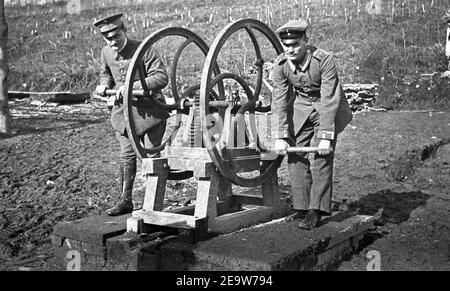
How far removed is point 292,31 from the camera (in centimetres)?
422

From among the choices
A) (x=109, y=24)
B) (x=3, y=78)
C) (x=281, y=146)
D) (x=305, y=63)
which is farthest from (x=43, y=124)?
(x=305, y=63)

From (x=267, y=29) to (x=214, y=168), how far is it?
4.70ft

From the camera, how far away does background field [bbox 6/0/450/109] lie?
1276 cm

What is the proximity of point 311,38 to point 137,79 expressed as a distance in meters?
11.9

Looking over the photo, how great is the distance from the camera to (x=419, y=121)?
32.2ft

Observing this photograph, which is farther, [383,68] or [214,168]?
[383,68]

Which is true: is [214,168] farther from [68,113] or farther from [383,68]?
[383,68]

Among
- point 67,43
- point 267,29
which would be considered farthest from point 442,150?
point 67,43

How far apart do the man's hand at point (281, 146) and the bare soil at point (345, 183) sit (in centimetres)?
97

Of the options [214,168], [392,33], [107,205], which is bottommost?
[107,205]

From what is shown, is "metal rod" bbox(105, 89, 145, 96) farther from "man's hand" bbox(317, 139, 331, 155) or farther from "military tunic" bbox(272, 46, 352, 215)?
"man's hand" bbox(317, 139, 331, 155)

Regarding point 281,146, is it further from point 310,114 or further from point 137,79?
point 137,79

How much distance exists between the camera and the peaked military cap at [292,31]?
420cm
